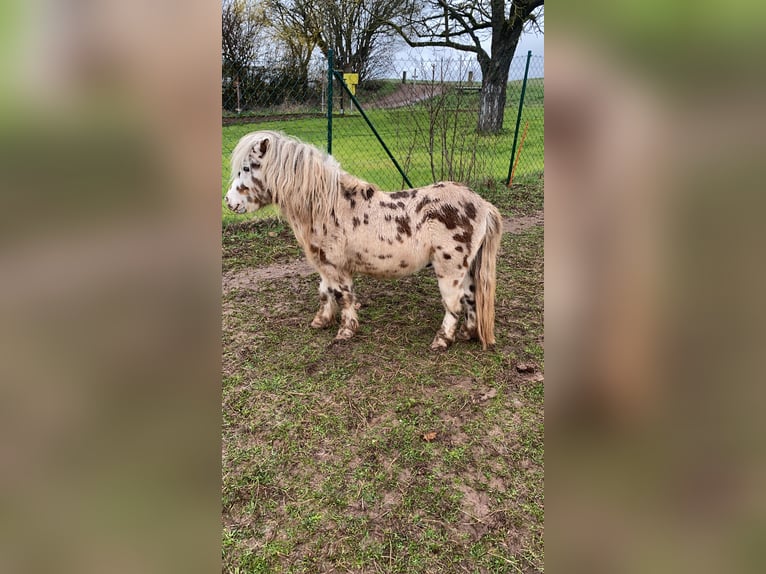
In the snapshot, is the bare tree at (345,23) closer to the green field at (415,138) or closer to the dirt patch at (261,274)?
the green field at (415,138)

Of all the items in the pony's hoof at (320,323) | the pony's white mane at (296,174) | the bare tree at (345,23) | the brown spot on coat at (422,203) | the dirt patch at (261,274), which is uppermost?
the bare tree at (345,23)

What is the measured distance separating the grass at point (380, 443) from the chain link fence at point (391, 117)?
136 inches

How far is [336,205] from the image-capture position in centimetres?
366

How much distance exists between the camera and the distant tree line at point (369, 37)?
24.8 ft

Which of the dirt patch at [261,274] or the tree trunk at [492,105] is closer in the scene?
the dirt patch at [261,274]

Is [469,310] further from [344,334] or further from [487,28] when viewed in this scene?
[487,28]

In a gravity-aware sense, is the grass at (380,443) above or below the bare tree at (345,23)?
below

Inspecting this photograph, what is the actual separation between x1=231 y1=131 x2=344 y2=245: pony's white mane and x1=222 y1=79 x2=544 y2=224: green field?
116 inches

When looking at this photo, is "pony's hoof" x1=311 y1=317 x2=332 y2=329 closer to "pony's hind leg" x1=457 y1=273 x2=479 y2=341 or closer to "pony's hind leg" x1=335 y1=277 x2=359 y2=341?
"pony's hind leg" x1=335 y1=277 x2=359 y2=341

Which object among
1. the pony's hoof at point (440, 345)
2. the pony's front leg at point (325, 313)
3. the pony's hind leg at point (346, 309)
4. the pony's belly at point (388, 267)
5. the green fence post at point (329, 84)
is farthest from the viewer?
the green fence post at point (329, 84)

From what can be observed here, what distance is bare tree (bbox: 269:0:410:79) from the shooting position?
13086mm
